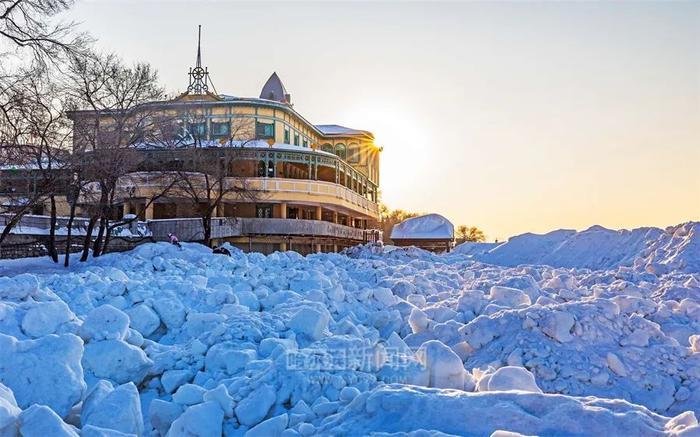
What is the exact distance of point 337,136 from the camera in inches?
2173

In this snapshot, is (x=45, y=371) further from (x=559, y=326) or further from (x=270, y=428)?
(x=559, y=326)

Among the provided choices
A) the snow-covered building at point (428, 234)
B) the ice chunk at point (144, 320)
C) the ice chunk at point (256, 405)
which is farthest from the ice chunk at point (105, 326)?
the snow-covered building at point (428, 234)

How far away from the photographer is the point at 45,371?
4465 mm

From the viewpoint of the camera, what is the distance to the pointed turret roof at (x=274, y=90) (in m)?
56.1

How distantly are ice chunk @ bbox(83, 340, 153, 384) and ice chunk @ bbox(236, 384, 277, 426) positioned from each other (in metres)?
1.60

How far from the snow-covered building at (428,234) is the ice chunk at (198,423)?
35814 millimetres

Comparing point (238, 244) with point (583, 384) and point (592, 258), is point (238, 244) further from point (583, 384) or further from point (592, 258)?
point (583, 384)

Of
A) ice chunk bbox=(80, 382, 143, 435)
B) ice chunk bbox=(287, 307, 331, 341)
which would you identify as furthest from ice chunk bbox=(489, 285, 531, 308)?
ice chunk bbox=(80, 382, 143, 435)

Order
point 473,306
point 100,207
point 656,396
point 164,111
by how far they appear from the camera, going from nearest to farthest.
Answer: point 656,396, point 473,306, point 100,207, point 164,111

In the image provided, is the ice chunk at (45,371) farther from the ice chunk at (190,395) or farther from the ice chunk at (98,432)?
the ice chunk at (98,432)

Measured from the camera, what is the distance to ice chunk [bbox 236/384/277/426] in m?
3.98

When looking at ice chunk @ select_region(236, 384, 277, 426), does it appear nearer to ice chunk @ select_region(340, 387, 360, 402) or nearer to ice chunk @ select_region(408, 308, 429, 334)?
ice chunk @ select_region(340, 387, 360, 402)

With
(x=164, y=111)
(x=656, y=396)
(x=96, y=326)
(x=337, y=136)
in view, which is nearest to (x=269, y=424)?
(x=96, y=326)

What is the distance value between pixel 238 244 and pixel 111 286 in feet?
82.6
